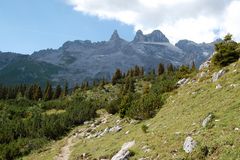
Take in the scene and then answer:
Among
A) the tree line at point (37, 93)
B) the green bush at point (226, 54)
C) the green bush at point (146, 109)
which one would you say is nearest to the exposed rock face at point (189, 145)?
the green bush at point (146, 109)

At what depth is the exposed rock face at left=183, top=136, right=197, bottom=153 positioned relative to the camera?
74.1ft

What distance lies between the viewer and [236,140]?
67.1 feet

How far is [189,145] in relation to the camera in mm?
22938

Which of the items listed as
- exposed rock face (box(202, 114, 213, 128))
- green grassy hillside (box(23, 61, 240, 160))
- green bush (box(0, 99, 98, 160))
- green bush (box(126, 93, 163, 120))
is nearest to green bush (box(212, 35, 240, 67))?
green grassy hillside (box(23, 61, 240, 160))

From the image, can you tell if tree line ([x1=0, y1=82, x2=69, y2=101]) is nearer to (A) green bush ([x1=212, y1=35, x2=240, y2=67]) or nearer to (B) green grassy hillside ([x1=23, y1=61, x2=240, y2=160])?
(A) green bush ([x1=212, y1=35, x2=240, y2=67])

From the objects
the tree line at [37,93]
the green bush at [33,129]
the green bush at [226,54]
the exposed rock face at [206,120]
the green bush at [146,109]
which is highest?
the green bush at [226,54]

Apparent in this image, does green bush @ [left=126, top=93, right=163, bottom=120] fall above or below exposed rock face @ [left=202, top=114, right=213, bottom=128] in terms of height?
below

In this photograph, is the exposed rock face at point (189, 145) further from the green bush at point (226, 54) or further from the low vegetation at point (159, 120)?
the green bush at point (226, 54)

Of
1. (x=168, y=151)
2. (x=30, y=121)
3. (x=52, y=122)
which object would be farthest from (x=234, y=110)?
(x=30, y=121)

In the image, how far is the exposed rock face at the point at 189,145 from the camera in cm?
2259

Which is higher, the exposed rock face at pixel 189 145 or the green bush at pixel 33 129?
the exposed rock face at pixel 189 145

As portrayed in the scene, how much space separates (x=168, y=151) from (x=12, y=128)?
5000 centimetres

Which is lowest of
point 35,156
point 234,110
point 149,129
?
point 35,156

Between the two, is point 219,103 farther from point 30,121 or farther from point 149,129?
point 30,121
